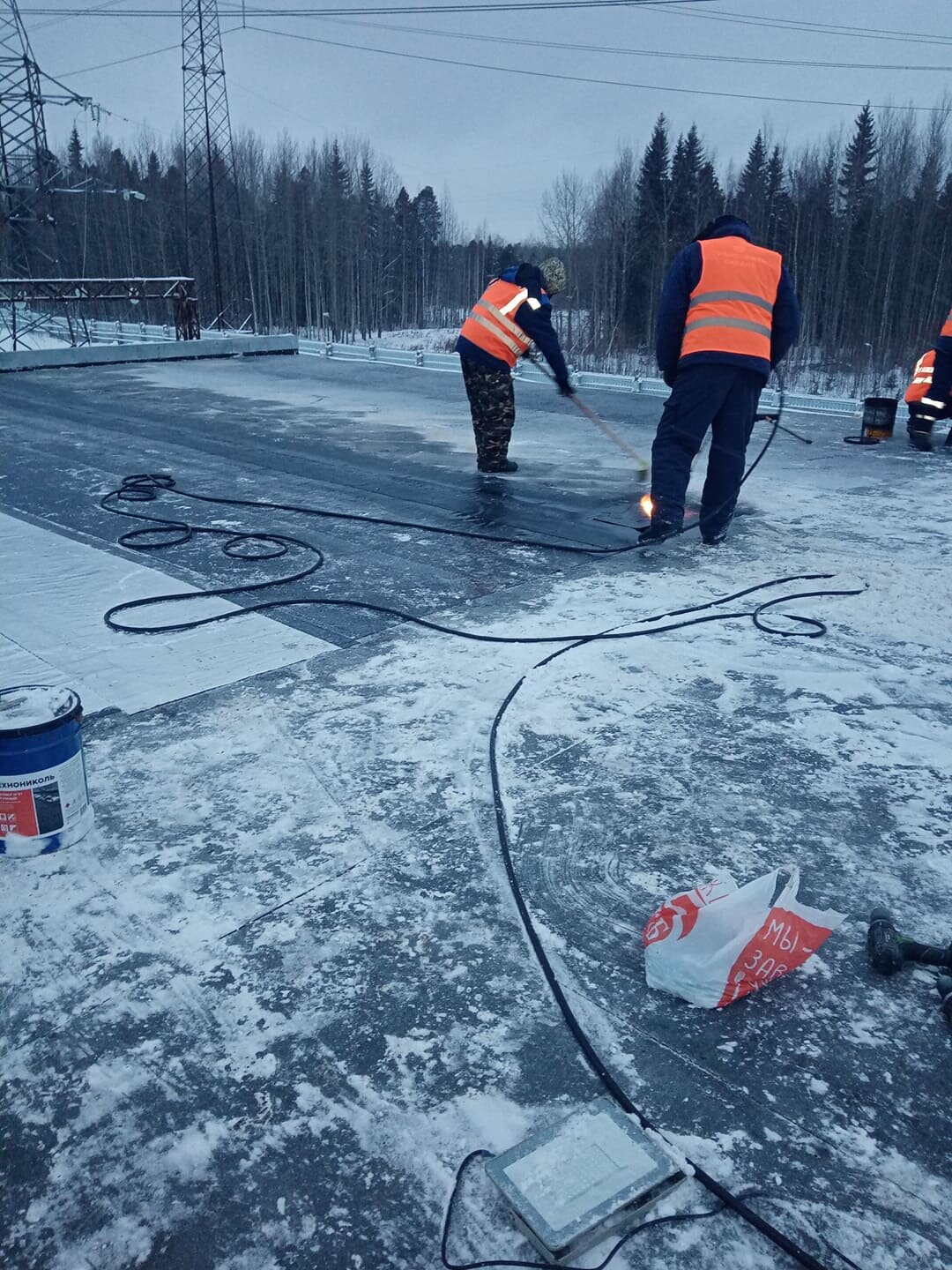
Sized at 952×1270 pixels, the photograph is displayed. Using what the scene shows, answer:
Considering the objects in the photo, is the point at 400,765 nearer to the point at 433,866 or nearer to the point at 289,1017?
the point at 433,866

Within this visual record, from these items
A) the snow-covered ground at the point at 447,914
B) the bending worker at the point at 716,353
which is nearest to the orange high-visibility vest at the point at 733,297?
the bending worker at the point at 716,353

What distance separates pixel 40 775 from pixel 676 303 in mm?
3804

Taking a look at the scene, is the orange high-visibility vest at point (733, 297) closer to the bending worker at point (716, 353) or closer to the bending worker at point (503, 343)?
the bending worker at point (716, 353)

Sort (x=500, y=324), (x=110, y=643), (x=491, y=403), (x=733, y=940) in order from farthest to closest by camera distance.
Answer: (x=491, y=403) < (x=500, y=324) < (x=110, y=643) < (x=733, y=940)

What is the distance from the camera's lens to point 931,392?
726 centimetres

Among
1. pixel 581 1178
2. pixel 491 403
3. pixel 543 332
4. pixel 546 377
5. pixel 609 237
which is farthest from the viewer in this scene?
pixel 609 237

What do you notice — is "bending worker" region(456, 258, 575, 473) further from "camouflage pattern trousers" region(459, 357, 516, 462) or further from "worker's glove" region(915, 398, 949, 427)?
"worker's glove" region(915, 398, 949, 427)

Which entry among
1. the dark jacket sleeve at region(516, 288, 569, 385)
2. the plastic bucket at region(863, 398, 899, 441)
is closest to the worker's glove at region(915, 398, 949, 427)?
the plastic bucket at region(863, 398, 899, 441)

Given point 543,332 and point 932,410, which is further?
point 932,410

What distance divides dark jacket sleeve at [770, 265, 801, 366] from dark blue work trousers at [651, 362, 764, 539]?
25 centimetres

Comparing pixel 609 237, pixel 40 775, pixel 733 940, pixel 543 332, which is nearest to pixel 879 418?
pixel 543 332

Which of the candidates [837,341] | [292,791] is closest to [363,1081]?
[292,791]

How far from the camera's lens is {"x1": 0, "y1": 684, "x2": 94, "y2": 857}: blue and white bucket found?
2.08m

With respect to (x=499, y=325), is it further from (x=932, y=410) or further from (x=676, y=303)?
(x=932, y=410)
